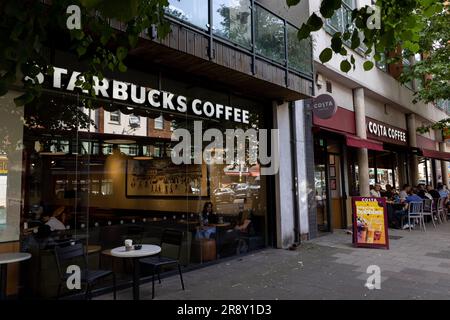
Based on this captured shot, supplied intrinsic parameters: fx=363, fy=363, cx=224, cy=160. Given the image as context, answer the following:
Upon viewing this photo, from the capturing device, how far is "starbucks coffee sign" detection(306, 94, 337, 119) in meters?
9.85

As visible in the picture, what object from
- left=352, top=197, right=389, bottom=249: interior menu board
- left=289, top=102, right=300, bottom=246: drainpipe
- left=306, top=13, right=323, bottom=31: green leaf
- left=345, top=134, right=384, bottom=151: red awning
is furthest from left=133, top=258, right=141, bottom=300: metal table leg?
left=345, top=134, right=384, bottom=151: red awning

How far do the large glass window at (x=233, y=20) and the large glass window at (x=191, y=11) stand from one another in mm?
255

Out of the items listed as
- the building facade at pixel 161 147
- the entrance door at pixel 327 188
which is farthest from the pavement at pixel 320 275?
the entrance door at pixel 327 188

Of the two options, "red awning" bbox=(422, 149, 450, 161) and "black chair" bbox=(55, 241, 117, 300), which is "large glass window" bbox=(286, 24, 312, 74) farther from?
"red awning" bbox=(422, 149, 450, 161)

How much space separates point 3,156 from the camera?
200 inches

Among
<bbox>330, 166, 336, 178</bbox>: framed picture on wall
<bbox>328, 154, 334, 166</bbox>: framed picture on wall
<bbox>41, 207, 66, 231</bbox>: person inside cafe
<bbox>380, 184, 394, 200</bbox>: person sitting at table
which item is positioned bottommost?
<bbox>41, 207, 66, 231</bbox>: person inside cafe

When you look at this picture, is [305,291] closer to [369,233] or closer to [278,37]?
[369,233]

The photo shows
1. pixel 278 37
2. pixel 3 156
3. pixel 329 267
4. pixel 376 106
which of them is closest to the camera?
pixel 3 156

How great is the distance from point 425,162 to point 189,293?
68.6ft

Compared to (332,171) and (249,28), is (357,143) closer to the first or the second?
(332,171)

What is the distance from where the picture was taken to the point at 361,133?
12953 mm

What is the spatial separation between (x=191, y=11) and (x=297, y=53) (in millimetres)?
3428

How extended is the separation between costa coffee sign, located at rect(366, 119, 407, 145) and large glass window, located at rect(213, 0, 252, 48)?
26.4ft

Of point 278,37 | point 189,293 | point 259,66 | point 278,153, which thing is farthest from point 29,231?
point 278,37
